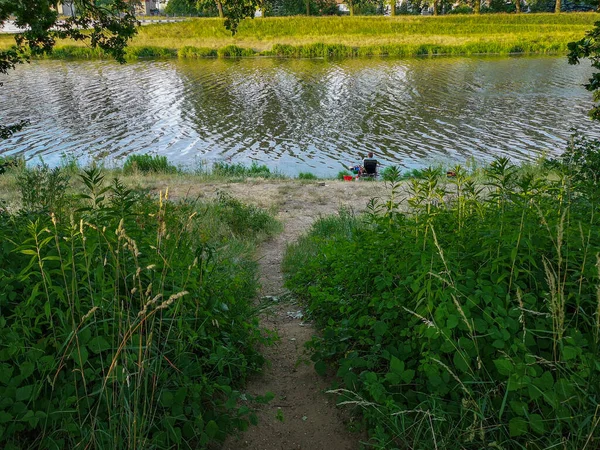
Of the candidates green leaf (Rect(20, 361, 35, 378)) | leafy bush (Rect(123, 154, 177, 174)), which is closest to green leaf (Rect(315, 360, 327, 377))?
green leaf (Rect(20, 361, 35, 378))

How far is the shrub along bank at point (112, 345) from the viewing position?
261 cm

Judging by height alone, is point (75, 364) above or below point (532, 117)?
above

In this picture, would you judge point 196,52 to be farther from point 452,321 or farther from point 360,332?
point 452,321

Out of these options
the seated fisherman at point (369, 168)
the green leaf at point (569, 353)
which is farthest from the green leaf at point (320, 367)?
the seated fisherman at point (369, 168)

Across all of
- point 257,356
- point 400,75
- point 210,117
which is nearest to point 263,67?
point 400,75

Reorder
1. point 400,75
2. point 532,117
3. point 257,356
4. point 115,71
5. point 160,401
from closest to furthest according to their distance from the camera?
1. point 160,401
2. point 257,356
3. point 532,117
4. point 400,75
5. point 115,71

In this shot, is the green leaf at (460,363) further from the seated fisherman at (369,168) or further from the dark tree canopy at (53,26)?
the seated fisherman at (369,168)

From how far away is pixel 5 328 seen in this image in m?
2.95

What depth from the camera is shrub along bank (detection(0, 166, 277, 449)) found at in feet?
8.55

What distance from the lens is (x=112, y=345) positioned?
2736 mm

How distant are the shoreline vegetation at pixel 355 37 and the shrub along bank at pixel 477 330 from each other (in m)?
46.4

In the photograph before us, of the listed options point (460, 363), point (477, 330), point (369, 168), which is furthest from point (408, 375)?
point (369, 168)

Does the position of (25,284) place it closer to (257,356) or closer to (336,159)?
(257,356)

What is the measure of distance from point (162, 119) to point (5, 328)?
2574 cm
